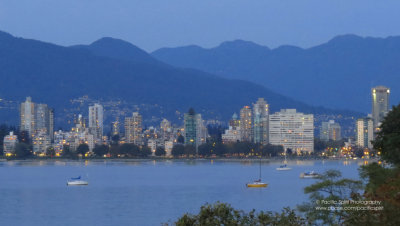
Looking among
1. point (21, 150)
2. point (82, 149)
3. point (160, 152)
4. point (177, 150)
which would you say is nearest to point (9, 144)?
point (21, 150)

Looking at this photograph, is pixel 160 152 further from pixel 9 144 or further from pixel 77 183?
pixel 77 183

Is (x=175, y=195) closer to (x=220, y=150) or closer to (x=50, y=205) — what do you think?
(x=50, y=205)

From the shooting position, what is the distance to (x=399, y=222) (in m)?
16.3

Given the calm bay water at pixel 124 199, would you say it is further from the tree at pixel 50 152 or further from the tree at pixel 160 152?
the tree at pixel 50 152

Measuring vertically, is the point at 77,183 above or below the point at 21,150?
below

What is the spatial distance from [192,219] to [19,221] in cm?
3702

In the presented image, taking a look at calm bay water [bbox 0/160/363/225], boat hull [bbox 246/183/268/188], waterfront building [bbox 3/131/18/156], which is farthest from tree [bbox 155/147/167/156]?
boat hull [bbox 246/183/268/188]

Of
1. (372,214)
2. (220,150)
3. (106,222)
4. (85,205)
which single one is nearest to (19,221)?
(106,222)

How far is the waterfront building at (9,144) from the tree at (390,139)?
153 metres

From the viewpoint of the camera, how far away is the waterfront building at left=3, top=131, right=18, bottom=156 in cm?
18662

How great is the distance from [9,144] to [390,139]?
6405 inches

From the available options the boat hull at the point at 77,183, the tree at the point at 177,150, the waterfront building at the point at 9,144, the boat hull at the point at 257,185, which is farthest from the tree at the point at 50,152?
the boat hull at the point at 257,185

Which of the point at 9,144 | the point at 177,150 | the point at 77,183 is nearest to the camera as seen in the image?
the point at 77,183

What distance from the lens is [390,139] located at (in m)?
37.0
